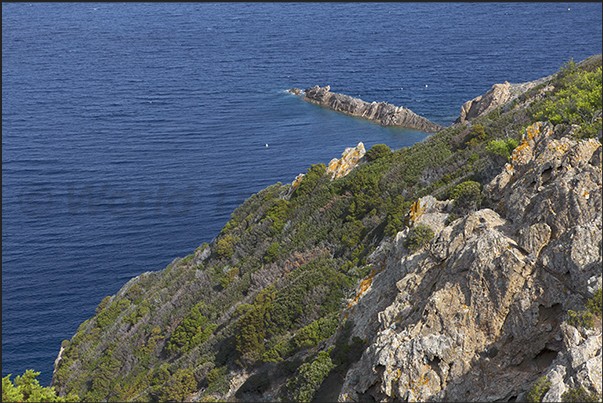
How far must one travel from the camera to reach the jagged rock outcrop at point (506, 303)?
1503cm

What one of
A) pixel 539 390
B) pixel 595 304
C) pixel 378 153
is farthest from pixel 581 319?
pixel 378 153

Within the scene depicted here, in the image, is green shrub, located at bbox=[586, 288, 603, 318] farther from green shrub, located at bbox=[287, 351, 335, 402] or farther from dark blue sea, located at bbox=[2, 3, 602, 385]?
dark blue sea, located at bbox=[2, 3, 602, 385]

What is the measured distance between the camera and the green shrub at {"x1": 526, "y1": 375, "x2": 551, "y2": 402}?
13.3 m

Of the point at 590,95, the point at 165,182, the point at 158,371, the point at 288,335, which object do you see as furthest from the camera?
the point at 165,182

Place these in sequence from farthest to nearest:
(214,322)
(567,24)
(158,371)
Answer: (567,24)
(214,322)
(158,371)

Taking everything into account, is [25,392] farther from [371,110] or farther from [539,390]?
[371,110]

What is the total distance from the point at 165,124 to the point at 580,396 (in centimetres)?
11436

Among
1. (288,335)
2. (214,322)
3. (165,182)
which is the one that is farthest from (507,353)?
(165,182)

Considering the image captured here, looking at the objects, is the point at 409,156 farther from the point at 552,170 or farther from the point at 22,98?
the point at 22,98

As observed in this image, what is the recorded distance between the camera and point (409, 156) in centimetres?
4728

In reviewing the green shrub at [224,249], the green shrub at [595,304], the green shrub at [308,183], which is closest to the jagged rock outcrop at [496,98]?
the green shrub at [308,183]

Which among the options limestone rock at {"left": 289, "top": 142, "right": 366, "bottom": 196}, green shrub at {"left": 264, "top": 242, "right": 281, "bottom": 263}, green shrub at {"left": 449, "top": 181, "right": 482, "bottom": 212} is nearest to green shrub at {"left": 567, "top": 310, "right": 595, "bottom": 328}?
green shrub at {"left": 449, "top": 181, "right": 482, "bottom": 212}

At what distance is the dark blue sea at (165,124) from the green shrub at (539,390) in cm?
5252

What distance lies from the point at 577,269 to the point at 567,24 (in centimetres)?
19898
